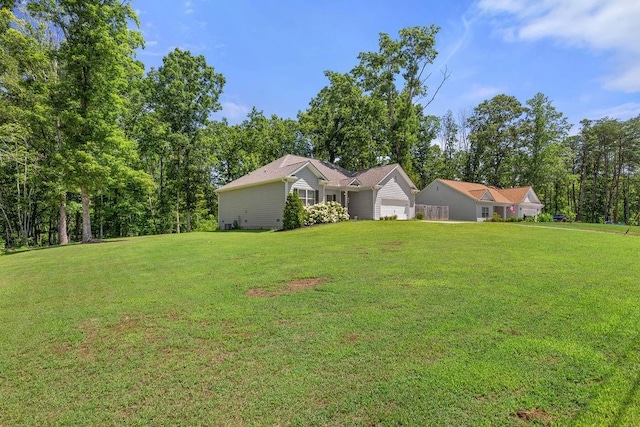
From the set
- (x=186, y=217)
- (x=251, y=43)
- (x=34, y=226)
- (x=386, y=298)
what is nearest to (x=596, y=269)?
(x=386, y=298)

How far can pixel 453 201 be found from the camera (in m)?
35.2

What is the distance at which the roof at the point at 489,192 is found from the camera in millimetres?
34531

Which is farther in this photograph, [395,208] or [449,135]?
[449,135]

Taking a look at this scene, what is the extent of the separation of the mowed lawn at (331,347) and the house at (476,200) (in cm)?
2738

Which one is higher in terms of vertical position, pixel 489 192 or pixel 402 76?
pixel 402 76

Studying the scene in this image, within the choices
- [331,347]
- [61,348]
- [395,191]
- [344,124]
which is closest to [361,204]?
[395,191]

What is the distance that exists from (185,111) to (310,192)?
1601 cm

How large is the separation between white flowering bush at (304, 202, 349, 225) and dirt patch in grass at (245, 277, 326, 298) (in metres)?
14.5

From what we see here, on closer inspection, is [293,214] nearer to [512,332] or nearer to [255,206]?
[255,206]

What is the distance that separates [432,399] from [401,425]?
1.53ft

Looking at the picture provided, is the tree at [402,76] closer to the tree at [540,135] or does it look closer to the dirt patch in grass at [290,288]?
the tree at [540,135]

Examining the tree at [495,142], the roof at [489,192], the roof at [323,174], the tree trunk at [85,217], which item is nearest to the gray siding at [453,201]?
the roof at [489,192]

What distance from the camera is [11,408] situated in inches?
127

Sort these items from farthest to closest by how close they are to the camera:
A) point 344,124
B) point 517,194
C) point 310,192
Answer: point 517,194
point 344,124
point 310,192
